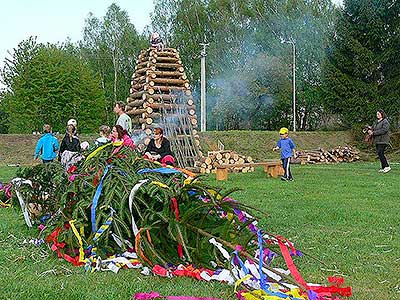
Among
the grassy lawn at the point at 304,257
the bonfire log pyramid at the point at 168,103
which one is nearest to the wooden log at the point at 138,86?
the bonfire log pyramid at the point at 168,103

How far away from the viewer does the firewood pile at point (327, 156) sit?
22.6 meters

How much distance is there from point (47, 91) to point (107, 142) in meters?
25.0

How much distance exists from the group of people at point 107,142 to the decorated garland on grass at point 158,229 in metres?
0.80

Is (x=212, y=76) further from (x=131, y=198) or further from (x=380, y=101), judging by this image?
(x=131, y=198)

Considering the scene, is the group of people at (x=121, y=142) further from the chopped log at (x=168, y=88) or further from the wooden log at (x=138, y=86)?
the wooden log at (x=138, y=86)

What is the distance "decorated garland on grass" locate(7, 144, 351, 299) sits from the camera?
13.5ft

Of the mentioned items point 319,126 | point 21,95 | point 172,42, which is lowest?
point 319,126

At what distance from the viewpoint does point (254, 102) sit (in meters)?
39.7

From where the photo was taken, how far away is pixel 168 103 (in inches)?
667

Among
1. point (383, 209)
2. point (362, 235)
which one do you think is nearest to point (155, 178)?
point (362, 235)

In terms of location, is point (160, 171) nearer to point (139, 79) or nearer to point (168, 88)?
point (168, 88)

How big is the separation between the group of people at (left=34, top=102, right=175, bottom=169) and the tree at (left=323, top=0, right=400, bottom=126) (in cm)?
2075

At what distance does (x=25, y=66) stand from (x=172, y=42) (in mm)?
14145

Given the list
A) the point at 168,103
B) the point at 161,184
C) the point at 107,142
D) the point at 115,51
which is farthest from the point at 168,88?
the point at 115,51
